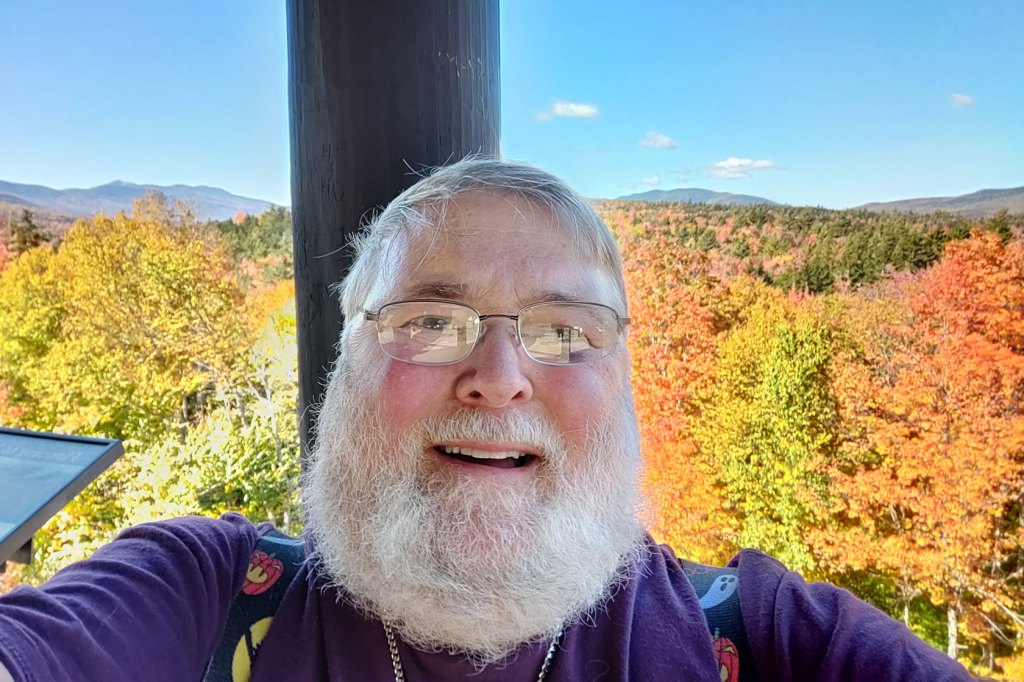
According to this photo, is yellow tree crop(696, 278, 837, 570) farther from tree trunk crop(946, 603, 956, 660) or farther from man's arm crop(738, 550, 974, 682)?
man's arm crop(738, 550, 974, 682)

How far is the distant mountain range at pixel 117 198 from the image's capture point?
5.44 m

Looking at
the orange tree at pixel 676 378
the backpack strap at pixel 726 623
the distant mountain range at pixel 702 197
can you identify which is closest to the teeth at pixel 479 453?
the backpack strap at pixel 726 623

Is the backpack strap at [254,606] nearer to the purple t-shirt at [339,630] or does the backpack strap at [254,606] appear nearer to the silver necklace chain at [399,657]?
the purple t-shirt at [339,630]

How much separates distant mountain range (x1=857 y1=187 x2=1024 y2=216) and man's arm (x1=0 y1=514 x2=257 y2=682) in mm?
3651

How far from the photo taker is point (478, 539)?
0.83 m

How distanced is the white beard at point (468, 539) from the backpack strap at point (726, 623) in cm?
14

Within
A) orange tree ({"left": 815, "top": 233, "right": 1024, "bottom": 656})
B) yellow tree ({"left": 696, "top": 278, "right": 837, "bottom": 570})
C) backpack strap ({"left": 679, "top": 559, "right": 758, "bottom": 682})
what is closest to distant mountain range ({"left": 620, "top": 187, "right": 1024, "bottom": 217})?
orange tree ({"left": 815, "top": 233, "right": 1024, "bottom": 656})

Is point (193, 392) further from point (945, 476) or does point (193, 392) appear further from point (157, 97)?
point (945, 476)

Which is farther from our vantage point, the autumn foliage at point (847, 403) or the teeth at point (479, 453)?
the autumn foliage at point (847, 403)

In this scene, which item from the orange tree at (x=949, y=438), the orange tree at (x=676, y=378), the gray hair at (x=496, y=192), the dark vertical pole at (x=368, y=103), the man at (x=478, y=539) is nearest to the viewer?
the man at (x=478, y=539)

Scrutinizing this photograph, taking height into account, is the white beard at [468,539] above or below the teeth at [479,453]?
below

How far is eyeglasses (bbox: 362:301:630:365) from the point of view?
0.85 meters

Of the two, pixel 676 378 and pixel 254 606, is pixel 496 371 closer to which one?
pixel 254 606

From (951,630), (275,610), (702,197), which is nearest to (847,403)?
(951,630)
